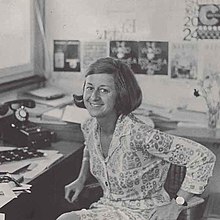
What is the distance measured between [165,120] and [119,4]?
67cm

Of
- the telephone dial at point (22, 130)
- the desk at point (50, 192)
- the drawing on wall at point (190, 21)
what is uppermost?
the drawing on wall at point (190, 21)

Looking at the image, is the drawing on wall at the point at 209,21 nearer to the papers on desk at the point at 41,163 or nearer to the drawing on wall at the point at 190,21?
the drawing on wall at the point at 190,21

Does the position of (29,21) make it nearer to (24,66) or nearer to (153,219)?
(24,66)

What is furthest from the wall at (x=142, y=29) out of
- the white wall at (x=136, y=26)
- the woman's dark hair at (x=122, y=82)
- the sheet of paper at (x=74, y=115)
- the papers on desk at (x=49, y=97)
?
the woman's dark hair at (x=122, y=82)

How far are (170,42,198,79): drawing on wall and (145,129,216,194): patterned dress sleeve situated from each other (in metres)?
1.15

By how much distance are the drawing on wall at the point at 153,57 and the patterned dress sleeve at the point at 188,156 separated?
1.17 metres

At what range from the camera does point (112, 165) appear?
75.4 inches

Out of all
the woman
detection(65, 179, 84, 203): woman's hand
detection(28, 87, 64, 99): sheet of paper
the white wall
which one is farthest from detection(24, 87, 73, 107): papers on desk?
the woman

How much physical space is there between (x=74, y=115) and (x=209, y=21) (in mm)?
834

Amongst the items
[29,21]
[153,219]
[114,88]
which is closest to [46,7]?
[29,21]

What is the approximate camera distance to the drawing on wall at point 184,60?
2883mm

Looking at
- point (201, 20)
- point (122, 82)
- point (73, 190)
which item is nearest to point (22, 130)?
point (73, 190)

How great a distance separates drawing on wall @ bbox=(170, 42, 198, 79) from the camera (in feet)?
9.46

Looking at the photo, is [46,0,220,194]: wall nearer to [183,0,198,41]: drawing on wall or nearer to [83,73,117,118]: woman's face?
[183,0,198,41]: drawing on wall
